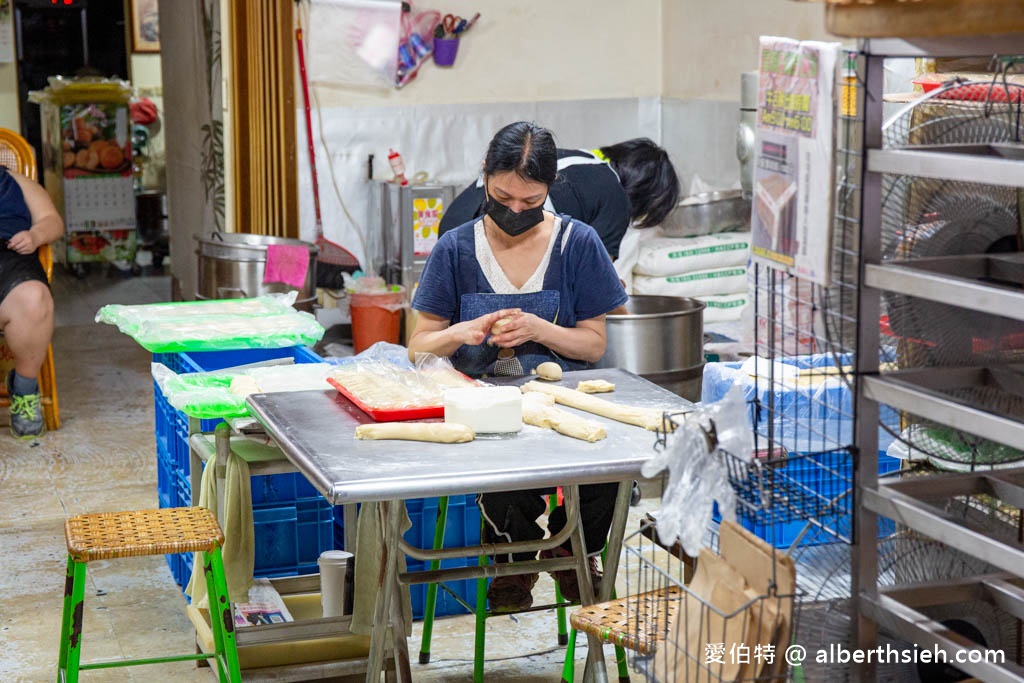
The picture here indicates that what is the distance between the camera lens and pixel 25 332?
6062 mm

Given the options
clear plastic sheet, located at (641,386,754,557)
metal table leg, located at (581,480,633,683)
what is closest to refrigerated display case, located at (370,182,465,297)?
metal table leg, located at (581,480,633,683)

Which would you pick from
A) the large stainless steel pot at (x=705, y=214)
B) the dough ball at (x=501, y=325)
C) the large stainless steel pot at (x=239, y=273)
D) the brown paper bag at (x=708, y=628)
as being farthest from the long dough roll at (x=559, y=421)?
the large stainless steel pot at (x=705, y=214)

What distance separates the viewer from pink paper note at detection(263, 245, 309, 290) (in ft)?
21.0

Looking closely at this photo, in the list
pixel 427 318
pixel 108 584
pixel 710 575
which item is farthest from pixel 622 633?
pixel 108 584

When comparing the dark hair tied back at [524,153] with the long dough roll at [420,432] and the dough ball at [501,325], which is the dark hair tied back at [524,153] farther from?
the long dough roll at [420,432]

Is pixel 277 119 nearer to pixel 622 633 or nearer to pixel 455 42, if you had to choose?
pixel 455 42

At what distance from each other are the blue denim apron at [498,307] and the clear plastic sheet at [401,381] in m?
0.11

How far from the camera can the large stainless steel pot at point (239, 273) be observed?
6.43 m

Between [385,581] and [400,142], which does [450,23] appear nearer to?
[400,142]

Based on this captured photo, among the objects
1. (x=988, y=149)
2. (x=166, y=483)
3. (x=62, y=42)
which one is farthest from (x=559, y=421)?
(x=62, y=42)

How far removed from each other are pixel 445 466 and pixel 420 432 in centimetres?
23

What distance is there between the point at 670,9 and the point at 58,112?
17.7 feet

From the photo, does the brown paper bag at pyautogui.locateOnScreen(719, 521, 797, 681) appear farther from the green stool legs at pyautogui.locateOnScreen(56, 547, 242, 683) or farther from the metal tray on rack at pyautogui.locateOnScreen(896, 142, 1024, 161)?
the green stool legs at pyautogui.locateOnScreen(56, 547, 242, 683)

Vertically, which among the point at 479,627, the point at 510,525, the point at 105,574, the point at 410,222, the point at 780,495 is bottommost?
the point at 105,574
